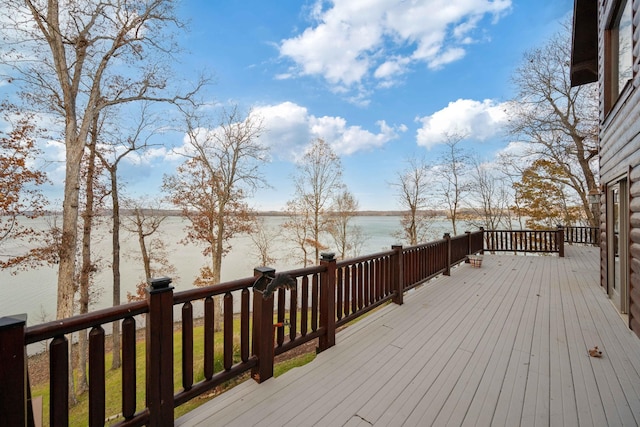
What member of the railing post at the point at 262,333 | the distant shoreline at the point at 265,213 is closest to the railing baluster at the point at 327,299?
the railing post at the point at 262,333

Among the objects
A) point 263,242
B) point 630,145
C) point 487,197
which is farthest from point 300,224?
point 630,145

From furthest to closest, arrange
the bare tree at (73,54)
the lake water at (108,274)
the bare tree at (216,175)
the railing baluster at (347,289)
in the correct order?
the bare tree at (216,175) → the lake water at (108,274) → the bare tree at (73,54) → the railing baluster at (347,289)

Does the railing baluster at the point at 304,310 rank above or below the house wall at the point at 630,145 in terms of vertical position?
below

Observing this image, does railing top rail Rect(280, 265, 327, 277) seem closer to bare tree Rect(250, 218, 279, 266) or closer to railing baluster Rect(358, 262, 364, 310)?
railing baluster Rect(358, 262, 364, 310)

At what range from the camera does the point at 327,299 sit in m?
2.85

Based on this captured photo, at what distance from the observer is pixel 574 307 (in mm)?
4062

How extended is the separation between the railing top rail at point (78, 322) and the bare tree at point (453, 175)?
1492 cm

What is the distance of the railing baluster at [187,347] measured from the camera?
72.3 inches

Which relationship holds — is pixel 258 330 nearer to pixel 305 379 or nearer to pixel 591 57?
pixel 305 379

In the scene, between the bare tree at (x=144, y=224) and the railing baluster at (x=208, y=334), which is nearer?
the railing baluster at (x=208, y=334)

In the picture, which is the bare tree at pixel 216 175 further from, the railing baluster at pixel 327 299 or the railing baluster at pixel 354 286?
the railing baluster at pixel 327 299

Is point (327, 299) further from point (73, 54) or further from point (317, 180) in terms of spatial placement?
point (317, 180)

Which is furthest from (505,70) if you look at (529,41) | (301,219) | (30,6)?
(30,6)

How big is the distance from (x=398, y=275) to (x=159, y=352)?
334 centimetres
